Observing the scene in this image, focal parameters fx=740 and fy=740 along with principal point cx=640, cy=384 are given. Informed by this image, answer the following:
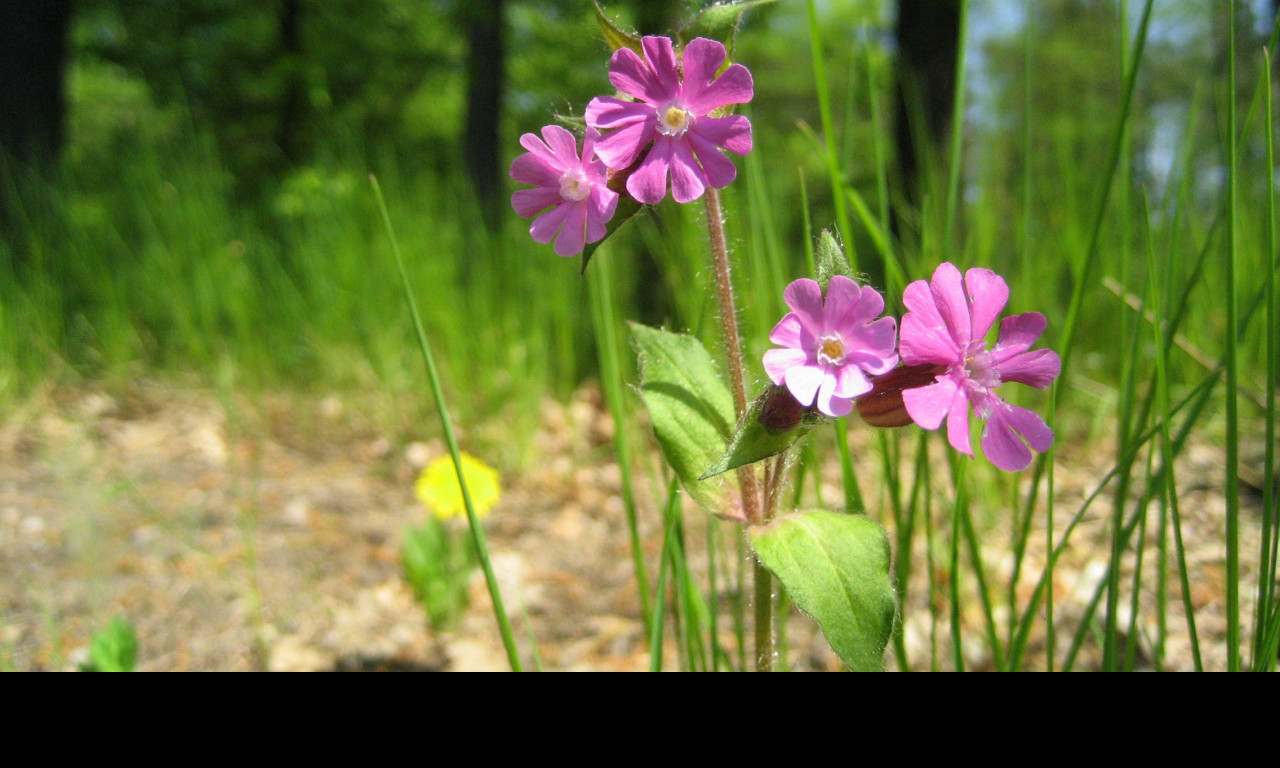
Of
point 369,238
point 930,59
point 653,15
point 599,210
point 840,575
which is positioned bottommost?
point 840,575

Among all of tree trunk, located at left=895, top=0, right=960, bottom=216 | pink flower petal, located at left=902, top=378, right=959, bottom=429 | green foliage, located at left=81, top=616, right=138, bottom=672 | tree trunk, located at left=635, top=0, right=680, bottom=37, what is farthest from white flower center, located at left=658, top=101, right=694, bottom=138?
tree trunk, located at left=635, top=0, right=680, bottom=37

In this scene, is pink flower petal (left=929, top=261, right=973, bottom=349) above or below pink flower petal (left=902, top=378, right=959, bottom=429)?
above

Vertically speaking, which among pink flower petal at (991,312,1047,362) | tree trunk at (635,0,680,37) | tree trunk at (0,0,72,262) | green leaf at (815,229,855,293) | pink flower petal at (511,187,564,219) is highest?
tree trunk at (635,0,680,37)

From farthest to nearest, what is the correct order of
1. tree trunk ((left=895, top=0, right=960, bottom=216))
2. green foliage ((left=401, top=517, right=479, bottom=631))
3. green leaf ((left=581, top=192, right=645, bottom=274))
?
tree trunk ((left=895, top=0, right=960, bottom=216)) → green foliage ((left=401, top=517, right=479, bottom=631)) → green leaf ((left=581, top=192, right=645, bottom=274))

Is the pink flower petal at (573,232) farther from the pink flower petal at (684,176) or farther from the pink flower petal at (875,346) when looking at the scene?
the pink flower petal at (875,346)

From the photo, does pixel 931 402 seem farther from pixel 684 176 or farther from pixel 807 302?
pixel 684 176

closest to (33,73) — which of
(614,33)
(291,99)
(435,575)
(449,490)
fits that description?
(291,99)

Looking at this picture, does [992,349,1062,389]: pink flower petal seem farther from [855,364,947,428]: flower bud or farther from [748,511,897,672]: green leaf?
[748,511,897,672]: green leaf

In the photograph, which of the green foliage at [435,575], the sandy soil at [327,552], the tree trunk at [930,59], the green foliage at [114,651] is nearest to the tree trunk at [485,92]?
the tree trunk at [930,59]
